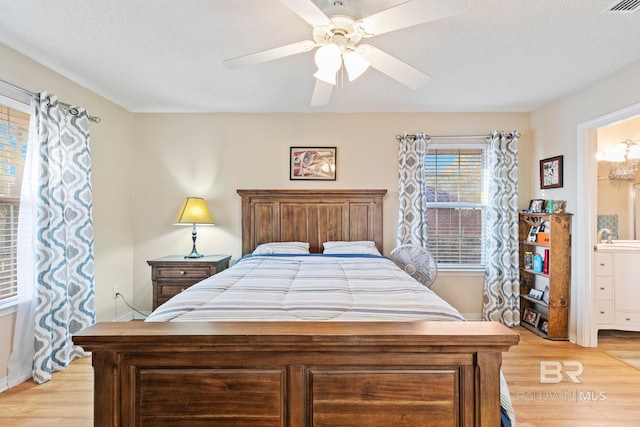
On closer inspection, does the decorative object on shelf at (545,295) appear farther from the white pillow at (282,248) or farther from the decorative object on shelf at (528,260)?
the white pillow at (282,248)

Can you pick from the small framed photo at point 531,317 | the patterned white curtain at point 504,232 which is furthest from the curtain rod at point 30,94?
the small framed photo at point 531,317

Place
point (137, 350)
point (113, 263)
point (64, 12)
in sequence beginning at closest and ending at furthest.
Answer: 1. point (137, 350)
2. point (64, 12)
3. point (113, 263)

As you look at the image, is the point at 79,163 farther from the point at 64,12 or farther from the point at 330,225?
the point at 330,225

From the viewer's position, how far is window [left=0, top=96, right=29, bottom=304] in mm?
2391

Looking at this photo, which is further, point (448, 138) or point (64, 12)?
point (448, 138)

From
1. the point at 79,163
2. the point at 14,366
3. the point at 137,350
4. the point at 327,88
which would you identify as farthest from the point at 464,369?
the point at 79,163

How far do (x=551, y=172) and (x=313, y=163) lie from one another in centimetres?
245

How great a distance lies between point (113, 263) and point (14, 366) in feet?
4.29

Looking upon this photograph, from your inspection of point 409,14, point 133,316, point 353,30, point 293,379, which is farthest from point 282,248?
point 409,14

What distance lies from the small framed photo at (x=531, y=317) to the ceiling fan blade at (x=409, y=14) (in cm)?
325

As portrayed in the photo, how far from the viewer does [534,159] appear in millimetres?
3740

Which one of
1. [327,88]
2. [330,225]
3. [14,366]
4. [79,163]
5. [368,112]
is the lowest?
[14,366]

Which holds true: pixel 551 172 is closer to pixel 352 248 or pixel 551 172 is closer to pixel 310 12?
pixel 352 248

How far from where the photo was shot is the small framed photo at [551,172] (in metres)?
3.31
